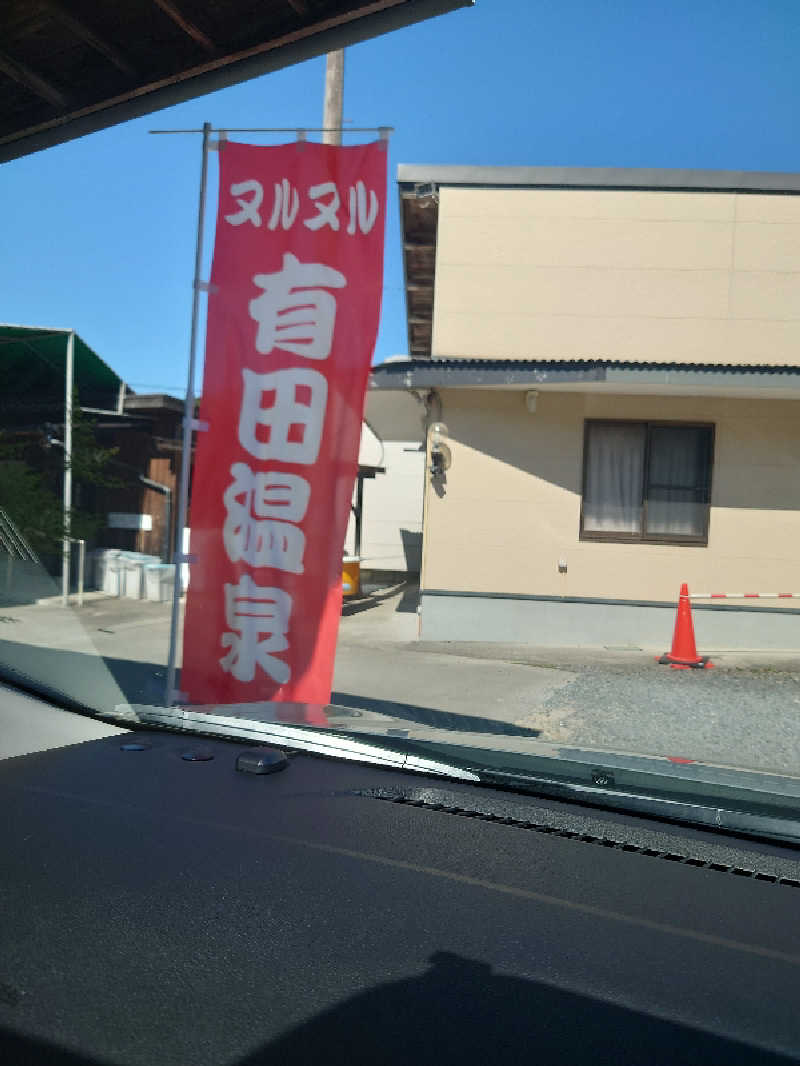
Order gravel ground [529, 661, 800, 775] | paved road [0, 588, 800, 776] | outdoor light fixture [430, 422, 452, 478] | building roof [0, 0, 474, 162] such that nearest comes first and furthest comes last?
building roof [0, 0, 474, 162] < paved road [0, 588, 800, 776] < gravel ground [529, 661, 800, 775] < outdoor light fixture [430, 422, 452, 478]

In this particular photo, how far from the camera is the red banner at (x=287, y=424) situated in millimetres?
4414

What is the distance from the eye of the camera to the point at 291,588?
445cm

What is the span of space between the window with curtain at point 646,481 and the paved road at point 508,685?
5.31 feet

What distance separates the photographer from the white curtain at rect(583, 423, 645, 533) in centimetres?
996

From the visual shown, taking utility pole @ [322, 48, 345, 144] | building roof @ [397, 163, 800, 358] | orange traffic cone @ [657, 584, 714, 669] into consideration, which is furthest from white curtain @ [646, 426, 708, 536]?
utility pole @ [322, 48, 345, 144]

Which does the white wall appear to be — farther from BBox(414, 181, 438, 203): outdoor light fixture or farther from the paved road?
BBox(414, 181, 438, 203): outdoor light fixture

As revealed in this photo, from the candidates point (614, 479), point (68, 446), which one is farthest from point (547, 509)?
point (68, 446)

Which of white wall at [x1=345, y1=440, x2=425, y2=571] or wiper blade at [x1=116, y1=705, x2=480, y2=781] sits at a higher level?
white wall at [x1=345, y1=440, x2=425, y2=571]

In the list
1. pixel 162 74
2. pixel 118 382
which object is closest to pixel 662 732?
pixel 162 74

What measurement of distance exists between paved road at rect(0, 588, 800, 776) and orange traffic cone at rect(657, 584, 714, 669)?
0.23 meters

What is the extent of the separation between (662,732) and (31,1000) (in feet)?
15.7

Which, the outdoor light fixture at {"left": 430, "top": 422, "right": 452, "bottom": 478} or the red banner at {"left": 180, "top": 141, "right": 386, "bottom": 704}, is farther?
the outdoor light fixture at {"left": 430, "top": 422, "right": 452, "bottom": 478}

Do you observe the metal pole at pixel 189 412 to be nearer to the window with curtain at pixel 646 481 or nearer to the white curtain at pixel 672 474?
the window with curtain at pixel 646 481

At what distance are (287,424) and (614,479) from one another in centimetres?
645
